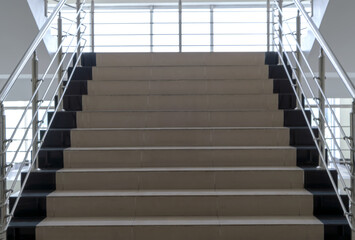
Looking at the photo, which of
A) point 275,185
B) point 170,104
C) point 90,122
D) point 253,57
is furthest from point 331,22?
point 90,122

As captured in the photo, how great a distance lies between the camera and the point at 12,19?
394 cm

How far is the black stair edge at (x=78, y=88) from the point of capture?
3.40 metres

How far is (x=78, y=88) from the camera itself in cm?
340

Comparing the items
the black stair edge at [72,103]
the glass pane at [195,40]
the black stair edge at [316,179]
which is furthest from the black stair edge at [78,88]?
the glass pane at [195,40]

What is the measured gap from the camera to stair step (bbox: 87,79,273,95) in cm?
343

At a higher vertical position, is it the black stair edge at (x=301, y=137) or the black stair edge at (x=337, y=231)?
the black stair edge at (x=301, y=137)

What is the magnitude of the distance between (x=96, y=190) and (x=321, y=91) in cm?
132

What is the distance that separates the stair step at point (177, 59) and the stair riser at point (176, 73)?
0.54 feet

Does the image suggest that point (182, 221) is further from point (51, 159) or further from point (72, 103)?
point (72, 103)

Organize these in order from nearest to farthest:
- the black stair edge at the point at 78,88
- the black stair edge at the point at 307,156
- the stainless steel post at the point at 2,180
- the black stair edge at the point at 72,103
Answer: the stainless steel post at the point at 2,180 < the black stair edge at the point at 307,156 < the black stair edge at the point at 72,103 < the black stair edge at the point at 78,88

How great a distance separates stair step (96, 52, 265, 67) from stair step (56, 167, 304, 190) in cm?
138

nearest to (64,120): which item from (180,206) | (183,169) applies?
(183,169)

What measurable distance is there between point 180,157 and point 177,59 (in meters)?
1.24

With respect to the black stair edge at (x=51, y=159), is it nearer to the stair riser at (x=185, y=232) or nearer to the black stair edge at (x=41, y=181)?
the black stair edge at (x=41, y=181)
